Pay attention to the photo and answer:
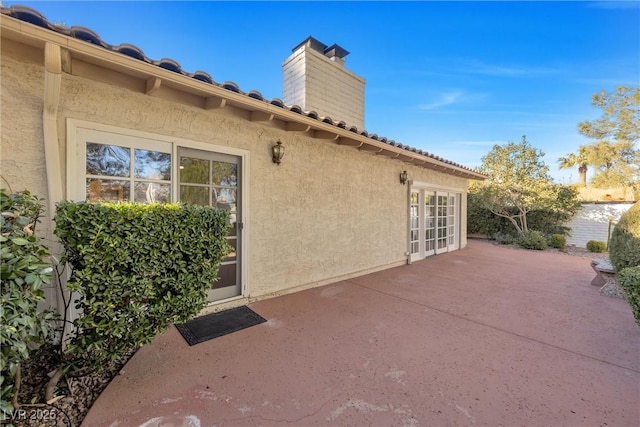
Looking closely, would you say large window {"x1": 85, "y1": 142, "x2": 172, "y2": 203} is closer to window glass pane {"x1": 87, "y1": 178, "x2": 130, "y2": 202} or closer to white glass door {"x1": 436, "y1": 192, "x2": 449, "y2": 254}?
window glass pane {"x1": 87, "y1": 178, "x2": 130, "y2": 202}

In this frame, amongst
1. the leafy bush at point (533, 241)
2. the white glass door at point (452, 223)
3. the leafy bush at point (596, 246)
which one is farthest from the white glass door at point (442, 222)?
the leafy bush at point (596, 246)

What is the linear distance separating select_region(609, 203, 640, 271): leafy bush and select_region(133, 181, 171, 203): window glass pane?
8.26 metres

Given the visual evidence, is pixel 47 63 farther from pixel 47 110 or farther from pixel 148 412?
pixel 148 412

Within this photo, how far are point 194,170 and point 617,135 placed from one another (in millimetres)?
19646

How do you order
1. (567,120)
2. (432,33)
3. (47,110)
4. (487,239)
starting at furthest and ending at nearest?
(487,239) → (567,120) → (432,33) → (47,110)

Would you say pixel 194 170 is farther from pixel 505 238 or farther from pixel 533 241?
pixel 505 238

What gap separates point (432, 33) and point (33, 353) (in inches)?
409

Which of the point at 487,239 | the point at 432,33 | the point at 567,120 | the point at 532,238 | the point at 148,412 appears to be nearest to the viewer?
the point at 148,412

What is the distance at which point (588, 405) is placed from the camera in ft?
7.41

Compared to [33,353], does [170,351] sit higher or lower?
lower

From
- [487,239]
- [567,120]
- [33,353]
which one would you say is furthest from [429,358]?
[567,120]

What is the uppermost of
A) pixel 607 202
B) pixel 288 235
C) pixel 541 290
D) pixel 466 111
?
pixel 466 111

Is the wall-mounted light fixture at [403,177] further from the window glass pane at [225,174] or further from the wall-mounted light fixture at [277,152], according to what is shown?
the window glass pane at [225,174]

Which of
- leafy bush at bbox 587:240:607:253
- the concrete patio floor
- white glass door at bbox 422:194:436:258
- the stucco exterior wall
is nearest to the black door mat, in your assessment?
the concrete patio floor
